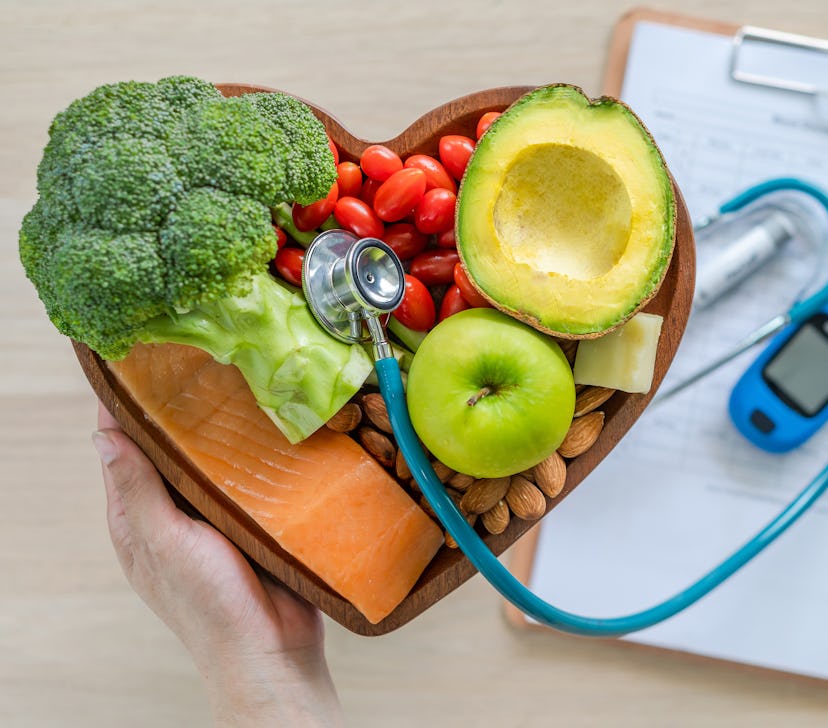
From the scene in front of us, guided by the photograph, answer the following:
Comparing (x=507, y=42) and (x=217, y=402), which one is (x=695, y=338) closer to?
(x=507, y=42)

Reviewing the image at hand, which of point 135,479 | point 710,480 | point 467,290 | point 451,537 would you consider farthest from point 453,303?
point 710,480

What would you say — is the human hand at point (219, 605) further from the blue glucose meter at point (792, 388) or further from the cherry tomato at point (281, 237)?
the blue glucose meter at point (792, 388)

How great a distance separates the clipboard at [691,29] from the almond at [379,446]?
29cm

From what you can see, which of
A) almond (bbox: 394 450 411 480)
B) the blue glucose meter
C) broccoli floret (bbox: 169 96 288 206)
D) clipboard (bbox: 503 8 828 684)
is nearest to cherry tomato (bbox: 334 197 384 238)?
broccoli floret (bbox: 169 96 288 206)

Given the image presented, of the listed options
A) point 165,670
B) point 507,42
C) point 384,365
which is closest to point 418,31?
point 507,42

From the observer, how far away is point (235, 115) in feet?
2.19

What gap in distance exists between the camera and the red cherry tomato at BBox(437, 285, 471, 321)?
78 centimetres

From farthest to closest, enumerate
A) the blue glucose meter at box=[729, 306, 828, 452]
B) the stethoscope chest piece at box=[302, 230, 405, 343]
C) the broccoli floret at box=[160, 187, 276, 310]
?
the blue glucose meter at box=[729, 306, 828, 452], the stethoscope chest piece at box=[302, 230, 405, 343], the broccoli floret at box=[160, 187, 276, 310]

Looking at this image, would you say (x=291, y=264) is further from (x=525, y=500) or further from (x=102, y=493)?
(x=102, y=493)

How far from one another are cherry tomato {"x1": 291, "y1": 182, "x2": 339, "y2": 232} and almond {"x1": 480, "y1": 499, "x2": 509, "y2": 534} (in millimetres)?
333

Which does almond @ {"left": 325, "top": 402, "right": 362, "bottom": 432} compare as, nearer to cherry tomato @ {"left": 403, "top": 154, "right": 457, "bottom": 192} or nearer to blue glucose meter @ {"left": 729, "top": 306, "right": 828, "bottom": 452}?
cherry tomato @ {"left": 403, "top": 154, "right": 457, "bottom": 192}

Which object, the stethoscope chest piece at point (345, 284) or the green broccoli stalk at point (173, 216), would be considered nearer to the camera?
the green broccoli stalk at point (173, 216)

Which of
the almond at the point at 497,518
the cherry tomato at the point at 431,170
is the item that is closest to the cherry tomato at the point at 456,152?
the cherry tomato at the point at 431,170

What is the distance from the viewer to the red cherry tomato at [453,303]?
2.55 ft
